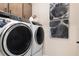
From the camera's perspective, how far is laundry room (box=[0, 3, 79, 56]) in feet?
4.71

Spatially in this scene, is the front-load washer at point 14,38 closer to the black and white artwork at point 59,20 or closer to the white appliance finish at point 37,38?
the white appliance finish at point 37,38

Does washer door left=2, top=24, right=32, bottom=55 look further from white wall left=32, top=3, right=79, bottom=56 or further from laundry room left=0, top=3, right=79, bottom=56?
white wall left=32, top=3, right=79, bottom=56

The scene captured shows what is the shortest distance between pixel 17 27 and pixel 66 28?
19.0 inches

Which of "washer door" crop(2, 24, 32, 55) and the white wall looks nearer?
"washer door" crop(2, 24, 32, 55)

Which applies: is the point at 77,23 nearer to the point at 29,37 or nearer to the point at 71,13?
the point at 71,13

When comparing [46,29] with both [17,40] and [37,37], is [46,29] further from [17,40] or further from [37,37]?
[17,40]

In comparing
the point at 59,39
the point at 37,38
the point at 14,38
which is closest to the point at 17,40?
the point at 14,38

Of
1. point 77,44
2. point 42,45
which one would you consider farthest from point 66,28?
point 42,45

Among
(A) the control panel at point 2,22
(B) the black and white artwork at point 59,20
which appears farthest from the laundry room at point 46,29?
(A) the control panel at point 2,22

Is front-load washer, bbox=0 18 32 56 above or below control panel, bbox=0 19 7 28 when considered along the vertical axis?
below

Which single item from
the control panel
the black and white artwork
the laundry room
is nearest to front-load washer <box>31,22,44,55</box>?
the laundry room

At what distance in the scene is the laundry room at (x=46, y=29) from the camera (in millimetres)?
1436

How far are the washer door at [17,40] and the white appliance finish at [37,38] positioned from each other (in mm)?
47

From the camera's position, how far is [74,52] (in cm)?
147
